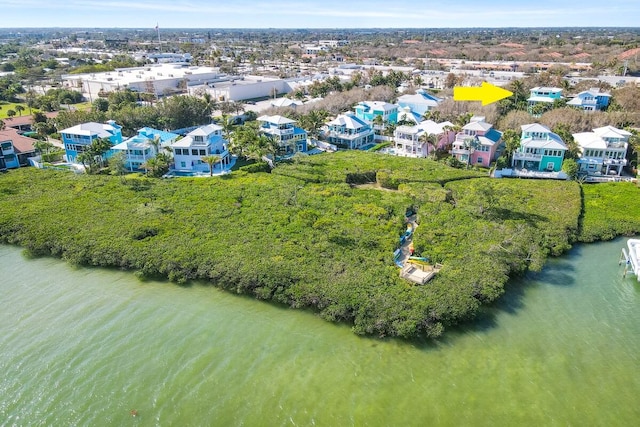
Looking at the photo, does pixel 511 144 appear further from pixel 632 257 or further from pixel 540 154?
pixel 632 257

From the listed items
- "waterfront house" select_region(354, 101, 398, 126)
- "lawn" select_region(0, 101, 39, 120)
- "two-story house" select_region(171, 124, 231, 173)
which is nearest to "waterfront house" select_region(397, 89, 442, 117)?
"waterfront house" select_region(354, 101, 398, 126)

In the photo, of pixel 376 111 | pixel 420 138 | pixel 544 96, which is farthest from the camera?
pixel 544 96

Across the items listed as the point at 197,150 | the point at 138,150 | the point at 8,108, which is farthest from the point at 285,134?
the point at 8,108

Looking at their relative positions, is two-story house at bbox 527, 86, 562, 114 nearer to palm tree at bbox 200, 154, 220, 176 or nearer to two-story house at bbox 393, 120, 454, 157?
two-story house at bbox 393, 120, 454, 157

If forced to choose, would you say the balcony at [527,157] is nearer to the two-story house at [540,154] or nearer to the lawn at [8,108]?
the two-story house at [540,154]

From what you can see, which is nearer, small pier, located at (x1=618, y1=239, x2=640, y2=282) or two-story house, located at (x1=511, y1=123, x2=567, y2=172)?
small pier, located at (x1=618, y1=239, x2=640, y2=282)

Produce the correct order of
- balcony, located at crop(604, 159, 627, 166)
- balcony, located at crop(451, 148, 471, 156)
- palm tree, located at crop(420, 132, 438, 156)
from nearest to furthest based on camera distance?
balcony, located at crop(604, 159, 627, 166) → balcony, located at crop(451, 148, 471, 156) → palm tree, located at crop(420, 132, 438, 156)
